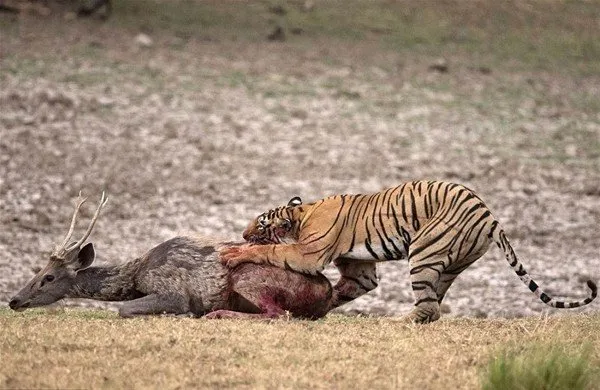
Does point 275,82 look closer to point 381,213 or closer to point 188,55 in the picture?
point 188,55

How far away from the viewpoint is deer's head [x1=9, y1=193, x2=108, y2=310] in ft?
37.8

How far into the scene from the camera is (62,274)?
457 inches

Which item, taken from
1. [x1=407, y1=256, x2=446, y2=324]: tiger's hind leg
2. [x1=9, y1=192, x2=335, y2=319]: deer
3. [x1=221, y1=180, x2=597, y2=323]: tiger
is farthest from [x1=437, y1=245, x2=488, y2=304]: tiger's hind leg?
[x1=9, y1=192, x2=335, y2=319]: deer

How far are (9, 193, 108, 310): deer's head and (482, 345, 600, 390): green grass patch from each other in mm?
3896

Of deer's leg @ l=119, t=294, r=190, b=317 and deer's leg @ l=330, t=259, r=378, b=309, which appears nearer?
deer's leg @ l=119, t=294, r=190, b=317

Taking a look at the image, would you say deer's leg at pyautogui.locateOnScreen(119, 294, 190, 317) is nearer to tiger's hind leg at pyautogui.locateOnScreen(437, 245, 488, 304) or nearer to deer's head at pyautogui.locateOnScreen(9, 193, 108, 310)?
deer's head at pyautogui.locateOnScreen(9, 193, 108, 310)

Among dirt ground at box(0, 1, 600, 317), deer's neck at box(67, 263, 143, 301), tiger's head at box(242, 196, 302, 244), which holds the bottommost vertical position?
dirt ground at box(0, 1, 600, 317)

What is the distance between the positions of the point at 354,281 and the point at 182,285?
134cm

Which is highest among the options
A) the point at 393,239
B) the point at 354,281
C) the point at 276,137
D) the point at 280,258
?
the point at 393,239

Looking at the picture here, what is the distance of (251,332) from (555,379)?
85.3 inches

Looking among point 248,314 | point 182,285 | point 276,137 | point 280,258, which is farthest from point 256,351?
point 276,137

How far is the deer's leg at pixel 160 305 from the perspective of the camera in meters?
11.2

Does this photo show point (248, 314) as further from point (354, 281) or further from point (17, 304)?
point (17, 304)

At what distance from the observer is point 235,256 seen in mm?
11172
